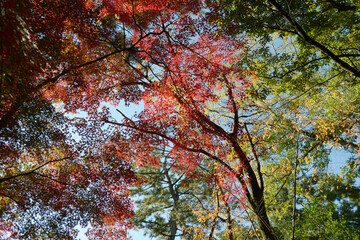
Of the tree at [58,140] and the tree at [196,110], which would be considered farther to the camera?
the tree at [196,110]

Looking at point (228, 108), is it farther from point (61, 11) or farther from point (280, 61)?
point (61, 11)

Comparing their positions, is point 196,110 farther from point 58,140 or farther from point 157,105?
point 58,140

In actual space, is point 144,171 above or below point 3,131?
above

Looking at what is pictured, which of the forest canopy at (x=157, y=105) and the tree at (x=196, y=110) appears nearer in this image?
the forest canopy at (x=157, y=105)

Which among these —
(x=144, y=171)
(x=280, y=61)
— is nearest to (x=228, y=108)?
(x=280, y=61)

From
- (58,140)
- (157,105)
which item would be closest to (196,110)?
(157,105)

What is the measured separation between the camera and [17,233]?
448 cm

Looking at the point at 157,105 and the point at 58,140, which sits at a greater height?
the point at 157,105

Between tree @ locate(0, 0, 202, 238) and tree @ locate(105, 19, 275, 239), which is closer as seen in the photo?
tree @ locate(0, 0, 202, 238)

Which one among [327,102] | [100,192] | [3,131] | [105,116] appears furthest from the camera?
[327,102]

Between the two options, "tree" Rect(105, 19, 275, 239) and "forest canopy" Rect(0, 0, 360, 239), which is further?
"tree" Rect(105, 19, 275, 239)

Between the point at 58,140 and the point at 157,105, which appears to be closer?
the point at 58,140

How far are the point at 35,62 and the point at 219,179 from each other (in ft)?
15.1

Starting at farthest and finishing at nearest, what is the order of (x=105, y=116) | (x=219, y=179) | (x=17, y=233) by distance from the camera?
(x=105, y=116), (x=219, y=179), (x=17, y=233)
